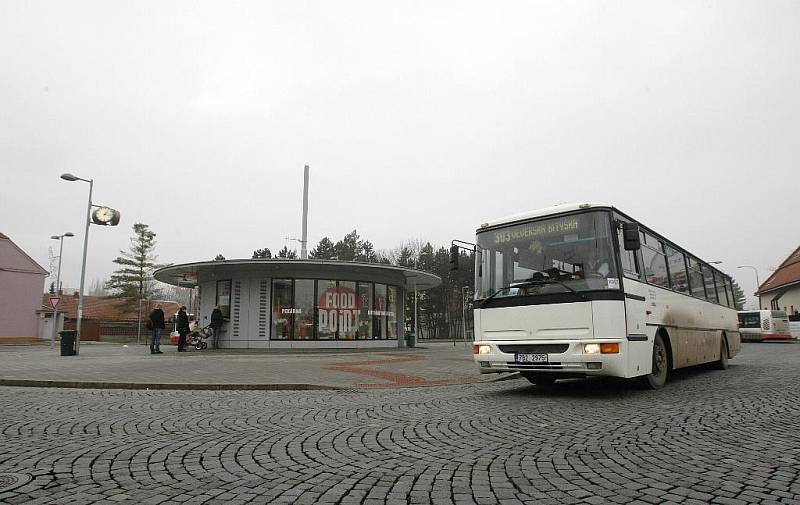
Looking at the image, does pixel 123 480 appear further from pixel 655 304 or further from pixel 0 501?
pixel 655 304

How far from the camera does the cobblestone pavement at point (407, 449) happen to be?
3.71 metres

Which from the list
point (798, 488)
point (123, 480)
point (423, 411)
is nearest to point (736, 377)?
point (423, 411)

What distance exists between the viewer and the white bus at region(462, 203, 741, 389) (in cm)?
814

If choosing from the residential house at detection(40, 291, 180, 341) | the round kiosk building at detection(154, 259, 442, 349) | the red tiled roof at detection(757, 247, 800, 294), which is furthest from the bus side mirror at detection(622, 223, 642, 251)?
the red tiled roof at detection(757, 247, 800, 294)

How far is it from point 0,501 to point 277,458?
6.23ft

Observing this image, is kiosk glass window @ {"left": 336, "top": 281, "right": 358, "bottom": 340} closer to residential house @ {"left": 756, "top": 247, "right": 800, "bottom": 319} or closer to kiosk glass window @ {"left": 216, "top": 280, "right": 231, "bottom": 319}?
kiosk glass window @ {"left": 216, "top": 280, "right": 231, "bottom": 319}

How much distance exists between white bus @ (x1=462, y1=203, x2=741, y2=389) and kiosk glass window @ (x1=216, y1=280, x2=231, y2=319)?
53.1 feet

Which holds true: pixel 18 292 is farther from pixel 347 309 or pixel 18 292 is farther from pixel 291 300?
pixel 347 309

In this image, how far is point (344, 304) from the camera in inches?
975

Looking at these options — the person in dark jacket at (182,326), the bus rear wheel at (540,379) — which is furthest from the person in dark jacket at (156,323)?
the bus rear wheel at (540,379)

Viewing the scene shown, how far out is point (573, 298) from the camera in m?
8.30

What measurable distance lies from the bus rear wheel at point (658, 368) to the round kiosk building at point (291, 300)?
15.1 m

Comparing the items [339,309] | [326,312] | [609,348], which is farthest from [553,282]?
[339,309]

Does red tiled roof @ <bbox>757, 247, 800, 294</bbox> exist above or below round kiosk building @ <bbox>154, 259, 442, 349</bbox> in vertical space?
above
